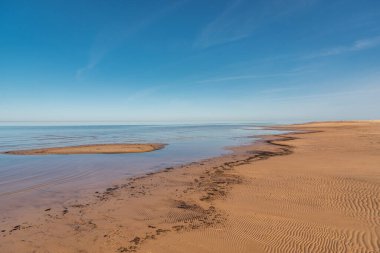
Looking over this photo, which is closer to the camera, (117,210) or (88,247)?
(88,247)

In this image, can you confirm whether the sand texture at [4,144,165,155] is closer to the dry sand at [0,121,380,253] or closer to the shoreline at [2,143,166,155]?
the shoreline at [2,143,166,155]

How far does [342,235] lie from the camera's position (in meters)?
6.11

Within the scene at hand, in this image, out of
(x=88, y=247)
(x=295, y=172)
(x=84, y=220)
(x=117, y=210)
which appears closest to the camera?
(x=88, y=247)

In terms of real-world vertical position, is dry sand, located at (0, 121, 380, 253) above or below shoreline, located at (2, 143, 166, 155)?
above

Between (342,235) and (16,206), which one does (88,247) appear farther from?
(342,235)

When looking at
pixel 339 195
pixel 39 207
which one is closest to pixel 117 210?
pixel 39 207

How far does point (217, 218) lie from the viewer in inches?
294

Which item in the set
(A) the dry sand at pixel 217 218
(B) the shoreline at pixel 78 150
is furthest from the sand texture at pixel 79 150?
(A) the dry sand at pixel 217 218

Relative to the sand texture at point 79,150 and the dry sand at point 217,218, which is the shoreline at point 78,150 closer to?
the sand texture at point 79,150

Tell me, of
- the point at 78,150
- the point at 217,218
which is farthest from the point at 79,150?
the point at 217,218

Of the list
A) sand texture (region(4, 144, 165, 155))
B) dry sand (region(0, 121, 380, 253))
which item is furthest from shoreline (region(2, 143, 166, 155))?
dry sand (region(0, 121, 380, 253))

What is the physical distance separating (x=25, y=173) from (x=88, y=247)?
38.8 feet

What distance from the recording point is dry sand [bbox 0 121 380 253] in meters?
5.86

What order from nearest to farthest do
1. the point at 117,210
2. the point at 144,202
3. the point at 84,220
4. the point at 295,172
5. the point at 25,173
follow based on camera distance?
the point at 84,220
the point at 117,210
the point at 144,202
the point at 295,172
the point at 25,173
